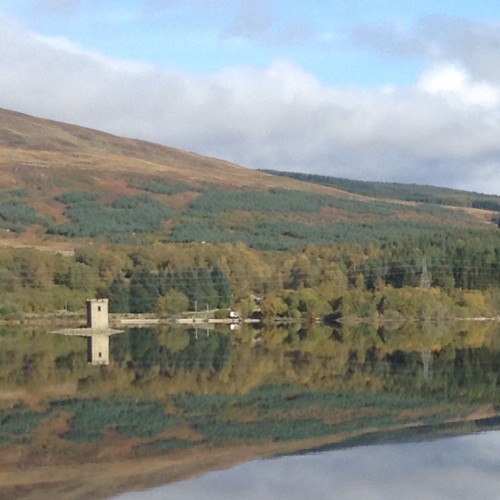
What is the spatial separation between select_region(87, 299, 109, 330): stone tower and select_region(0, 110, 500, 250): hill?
128ft

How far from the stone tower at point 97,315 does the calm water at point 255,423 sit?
27512 mm

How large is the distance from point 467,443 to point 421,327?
50099mm

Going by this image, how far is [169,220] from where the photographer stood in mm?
132250

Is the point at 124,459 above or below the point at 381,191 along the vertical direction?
below

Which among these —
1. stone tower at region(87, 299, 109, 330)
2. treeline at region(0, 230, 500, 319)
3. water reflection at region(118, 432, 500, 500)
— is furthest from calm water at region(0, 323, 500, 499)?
treeline at region(0, 230, 500, 319)

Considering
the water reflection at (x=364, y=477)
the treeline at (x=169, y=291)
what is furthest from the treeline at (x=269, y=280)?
the water reflection at (x=364, y=477)

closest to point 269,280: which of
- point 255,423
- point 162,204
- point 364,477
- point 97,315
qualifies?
point 97,315

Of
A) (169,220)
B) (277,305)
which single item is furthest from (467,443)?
(169,220)

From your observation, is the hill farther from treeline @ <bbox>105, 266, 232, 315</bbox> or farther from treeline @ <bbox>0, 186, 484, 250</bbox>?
treeline @ <bbox>105, 266, 232, 315</bbox>

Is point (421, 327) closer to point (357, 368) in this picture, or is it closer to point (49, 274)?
point (49, 274)

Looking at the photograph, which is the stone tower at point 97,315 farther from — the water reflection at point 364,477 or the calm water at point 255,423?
the water reflection at point 364,477

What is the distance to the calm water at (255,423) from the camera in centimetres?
1848

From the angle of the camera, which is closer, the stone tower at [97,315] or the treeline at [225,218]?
the stone tower at [97,315]

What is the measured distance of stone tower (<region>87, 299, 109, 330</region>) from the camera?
2931 inches
